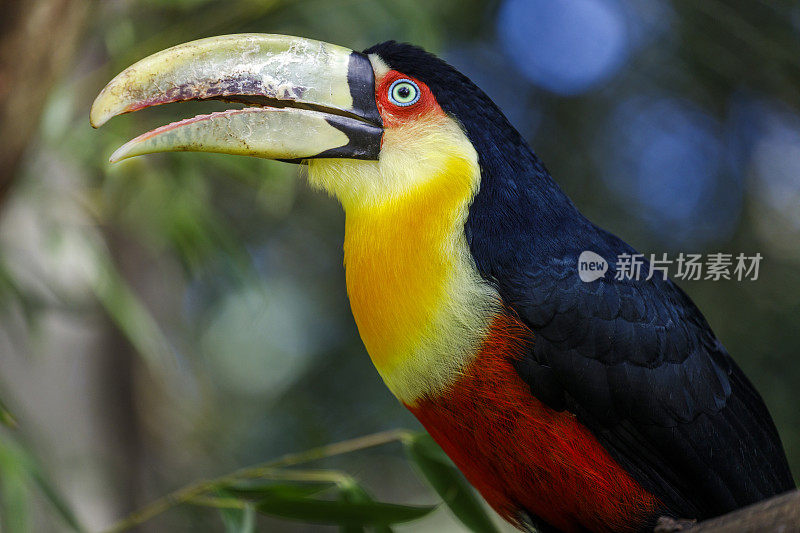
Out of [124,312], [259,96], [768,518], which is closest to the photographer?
[768,518]

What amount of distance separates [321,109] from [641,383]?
91 cm

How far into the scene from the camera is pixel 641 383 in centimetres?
175

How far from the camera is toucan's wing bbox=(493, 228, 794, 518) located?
170 centimetres

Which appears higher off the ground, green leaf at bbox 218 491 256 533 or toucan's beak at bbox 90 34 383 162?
toucan's beak at bbox 90 34 383 162

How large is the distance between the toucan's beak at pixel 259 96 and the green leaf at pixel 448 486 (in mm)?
782

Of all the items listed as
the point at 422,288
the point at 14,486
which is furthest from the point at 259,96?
the point at 14,486

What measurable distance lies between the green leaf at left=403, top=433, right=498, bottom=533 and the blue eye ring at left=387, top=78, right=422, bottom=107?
2.76 ft

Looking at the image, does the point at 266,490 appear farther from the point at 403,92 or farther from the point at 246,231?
the point at 246,231

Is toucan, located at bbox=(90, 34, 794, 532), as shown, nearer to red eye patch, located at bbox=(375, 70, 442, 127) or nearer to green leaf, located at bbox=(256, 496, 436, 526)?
red eye patch, located at bbox=(375, 70, 442, 127)

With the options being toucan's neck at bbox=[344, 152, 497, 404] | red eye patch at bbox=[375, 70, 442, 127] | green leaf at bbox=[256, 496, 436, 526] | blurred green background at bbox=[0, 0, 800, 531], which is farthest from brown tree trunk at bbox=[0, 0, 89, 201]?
green leaf at bbox=[256, 496, 436, 526]

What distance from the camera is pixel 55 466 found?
405 cm

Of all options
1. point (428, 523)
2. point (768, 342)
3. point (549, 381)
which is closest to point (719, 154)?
point (768, 342)

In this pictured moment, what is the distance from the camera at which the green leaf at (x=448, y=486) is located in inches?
82.2

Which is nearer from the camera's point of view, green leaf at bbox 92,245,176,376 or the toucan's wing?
the toucan's wing
